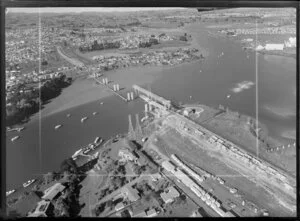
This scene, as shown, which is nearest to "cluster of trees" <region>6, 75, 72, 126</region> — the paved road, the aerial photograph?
the aerial photograph

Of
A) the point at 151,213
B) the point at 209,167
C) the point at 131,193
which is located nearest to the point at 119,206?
the point at 131,193

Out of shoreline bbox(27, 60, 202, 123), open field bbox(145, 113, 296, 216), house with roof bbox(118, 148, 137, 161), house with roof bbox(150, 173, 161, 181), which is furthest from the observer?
shoreline bbox(27, 60, 202, 123)

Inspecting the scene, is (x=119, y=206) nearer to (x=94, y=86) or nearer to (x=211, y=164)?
(x=211, y=164)

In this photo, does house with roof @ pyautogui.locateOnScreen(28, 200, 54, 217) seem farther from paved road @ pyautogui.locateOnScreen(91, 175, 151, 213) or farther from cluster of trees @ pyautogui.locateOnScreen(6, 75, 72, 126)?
cluster of trees @ pyautogui.locateOnScreen(6, 75, 72, 126)

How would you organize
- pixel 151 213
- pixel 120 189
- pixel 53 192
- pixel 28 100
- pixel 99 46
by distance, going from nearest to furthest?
pixel 151 213
pixel 53 192
pixel 120 189
pixel 28 100
pixel 99 46

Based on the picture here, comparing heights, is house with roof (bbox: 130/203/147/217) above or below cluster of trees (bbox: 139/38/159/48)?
below
